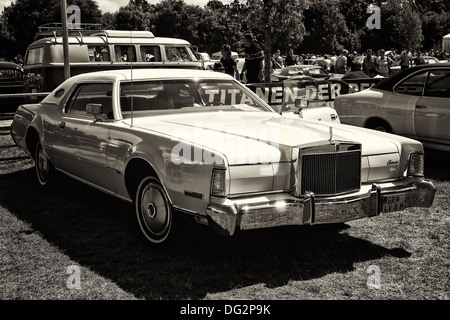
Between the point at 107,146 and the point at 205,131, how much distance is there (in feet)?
3.44

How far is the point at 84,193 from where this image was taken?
23.5 feet

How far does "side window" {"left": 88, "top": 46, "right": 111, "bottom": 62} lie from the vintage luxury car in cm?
893

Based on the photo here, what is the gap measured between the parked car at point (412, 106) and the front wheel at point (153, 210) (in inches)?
182

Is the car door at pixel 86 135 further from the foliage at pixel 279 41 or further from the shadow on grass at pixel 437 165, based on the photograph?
the foliage at pixel 279 41

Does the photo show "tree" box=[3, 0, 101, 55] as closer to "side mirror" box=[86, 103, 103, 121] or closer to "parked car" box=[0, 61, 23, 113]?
"parked car" box=[0, 61, 23, 113]

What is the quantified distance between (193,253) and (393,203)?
5.33 feet

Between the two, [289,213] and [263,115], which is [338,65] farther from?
[289,213]

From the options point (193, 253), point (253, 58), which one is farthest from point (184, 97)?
point (253, 58)

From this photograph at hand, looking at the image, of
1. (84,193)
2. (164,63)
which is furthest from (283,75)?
(84,193)

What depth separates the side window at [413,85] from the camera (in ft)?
27.8

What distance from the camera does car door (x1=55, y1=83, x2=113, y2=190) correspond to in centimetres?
563

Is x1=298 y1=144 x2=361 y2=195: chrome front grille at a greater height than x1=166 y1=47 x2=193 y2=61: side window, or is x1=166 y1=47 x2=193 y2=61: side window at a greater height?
x1=166 y1=47 x2=193 y2=61: side window

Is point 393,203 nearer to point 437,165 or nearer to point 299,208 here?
point 299,208

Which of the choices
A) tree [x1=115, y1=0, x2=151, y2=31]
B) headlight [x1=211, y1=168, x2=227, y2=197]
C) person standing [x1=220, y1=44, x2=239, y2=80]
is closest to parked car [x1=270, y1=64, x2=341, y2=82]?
person standing [x1=220, y1=44, x2=239, y2=80]
